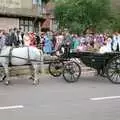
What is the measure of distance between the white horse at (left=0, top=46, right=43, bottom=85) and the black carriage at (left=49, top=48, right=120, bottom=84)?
92 cm

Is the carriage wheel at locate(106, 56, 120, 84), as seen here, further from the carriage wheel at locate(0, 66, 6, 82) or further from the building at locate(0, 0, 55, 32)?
the building at locate(0, 0, 55, 32)

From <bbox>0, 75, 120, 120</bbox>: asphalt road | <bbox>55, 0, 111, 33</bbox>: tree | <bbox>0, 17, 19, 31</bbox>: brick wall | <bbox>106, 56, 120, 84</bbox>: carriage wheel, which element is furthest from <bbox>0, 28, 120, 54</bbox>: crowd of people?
<bbox>55, 0, 111, 33</bbox>: tree

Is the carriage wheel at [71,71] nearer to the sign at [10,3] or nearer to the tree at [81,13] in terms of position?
the sign at [10,3]

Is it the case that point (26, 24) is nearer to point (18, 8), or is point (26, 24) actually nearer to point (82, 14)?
point (18, 8)

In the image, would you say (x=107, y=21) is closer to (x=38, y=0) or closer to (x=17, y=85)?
(x=38, y=0)

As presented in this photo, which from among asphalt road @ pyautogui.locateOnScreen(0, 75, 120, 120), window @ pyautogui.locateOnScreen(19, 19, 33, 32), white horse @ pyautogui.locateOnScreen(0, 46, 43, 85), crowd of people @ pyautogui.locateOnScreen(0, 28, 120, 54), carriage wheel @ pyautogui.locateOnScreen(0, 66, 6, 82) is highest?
window @ pyautogui.locateOnScreen(19, 19, 33, 32)

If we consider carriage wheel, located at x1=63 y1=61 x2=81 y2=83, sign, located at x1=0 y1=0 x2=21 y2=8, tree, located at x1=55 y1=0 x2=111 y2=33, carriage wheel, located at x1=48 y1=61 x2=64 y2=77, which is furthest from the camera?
tree, located at x1=55 y1=0 x2=111 y2=33

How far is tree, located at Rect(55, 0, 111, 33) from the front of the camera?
49812mm

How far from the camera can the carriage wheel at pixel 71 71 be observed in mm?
17625

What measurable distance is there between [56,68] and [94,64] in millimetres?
1610

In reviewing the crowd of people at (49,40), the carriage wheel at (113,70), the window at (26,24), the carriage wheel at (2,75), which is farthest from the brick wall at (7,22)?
the carriage wheel at (113,70)

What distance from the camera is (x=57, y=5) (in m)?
53.2

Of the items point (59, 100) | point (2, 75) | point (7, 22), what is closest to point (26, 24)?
point (7, 22)

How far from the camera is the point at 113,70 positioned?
1752 cm
